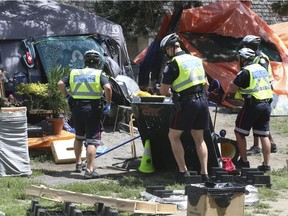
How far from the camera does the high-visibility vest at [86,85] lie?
9.60 meters

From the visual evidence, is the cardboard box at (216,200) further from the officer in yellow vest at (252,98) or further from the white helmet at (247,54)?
the white helmet at (247,54)

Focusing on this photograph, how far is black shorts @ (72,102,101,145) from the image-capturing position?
9609 millimetres

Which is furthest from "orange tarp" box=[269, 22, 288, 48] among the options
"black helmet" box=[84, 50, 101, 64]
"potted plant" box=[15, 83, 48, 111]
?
"black helmet" box=[84, 50, 101, 64]

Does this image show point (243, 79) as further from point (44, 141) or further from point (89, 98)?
point (44, 141)

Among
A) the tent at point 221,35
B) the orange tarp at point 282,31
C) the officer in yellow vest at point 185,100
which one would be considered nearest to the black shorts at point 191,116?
the officer in yellow vest at point 185,100

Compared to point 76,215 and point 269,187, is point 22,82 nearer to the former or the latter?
point 269,187

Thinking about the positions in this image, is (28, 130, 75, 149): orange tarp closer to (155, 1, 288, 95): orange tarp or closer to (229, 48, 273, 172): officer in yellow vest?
(229, 48, 273, 172): officer in yellow vest

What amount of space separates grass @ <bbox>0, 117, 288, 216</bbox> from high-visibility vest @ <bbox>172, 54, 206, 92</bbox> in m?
1.24

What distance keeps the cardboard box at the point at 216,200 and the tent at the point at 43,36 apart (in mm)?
7039

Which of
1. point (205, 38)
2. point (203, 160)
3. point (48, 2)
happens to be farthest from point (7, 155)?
point (205, 38)

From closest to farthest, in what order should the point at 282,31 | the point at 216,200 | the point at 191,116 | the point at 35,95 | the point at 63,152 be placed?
the point at 216,200
the point at 191,116
the point at 63,152
the point at 35,95
the point at 282,31

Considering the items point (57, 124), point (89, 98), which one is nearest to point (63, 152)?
point (57, 124)

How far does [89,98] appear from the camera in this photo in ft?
31.6

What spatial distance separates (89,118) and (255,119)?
7.46 ft
